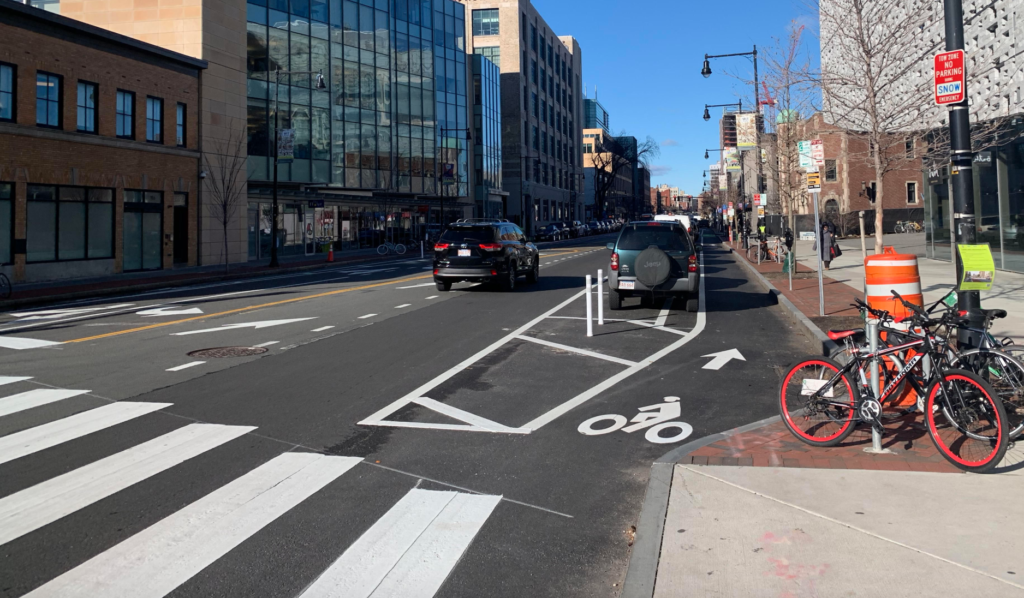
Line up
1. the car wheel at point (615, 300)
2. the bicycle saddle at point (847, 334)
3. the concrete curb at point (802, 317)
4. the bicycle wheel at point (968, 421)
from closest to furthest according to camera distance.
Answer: the bicycle wheel at point (968, 421), the bicycle saddle at point (847, 334), the concrete curb at point (802, 317), the car wheel at point (615, 300)

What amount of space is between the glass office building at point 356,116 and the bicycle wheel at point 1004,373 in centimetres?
3571

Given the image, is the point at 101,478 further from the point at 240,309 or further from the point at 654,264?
the point at 240,309

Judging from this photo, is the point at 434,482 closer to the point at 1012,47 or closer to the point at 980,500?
the point at 980,500

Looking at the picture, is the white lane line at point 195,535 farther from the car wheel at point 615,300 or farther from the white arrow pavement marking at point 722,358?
the car wheel at point 615,300

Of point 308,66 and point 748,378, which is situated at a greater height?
point 308,66

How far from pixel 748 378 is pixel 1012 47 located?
15338 mm

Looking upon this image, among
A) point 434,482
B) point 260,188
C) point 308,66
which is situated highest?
point 308,66

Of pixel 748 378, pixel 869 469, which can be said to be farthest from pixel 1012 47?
pixel 869 469

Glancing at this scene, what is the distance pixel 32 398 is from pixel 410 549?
590cm

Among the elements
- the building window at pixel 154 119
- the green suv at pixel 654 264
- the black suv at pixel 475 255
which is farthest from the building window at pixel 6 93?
the green suv at pixel 654 264

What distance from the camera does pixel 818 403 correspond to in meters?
6.54

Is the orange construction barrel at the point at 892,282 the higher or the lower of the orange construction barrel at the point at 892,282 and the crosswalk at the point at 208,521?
the higher

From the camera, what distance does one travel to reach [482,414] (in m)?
7.91

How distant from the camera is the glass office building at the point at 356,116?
134 ft
